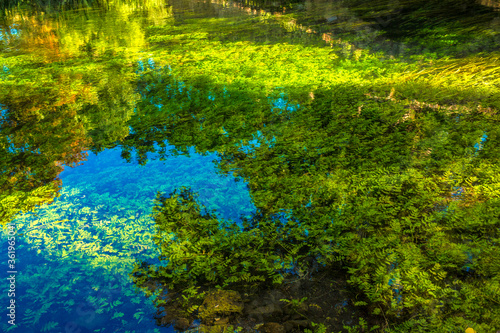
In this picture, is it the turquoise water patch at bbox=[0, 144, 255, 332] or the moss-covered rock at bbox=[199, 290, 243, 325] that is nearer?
the moss-covered rock at bbox=[199, 290, 243, 325]

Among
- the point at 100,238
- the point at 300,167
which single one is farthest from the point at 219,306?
the point at 300,167

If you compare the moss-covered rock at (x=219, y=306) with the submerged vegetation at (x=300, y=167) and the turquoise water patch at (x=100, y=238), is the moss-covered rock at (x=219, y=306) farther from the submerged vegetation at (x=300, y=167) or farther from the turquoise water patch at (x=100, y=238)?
the turquoise water patch at (x=100, y=238)

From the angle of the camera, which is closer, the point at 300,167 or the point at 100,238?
the point at 100,238

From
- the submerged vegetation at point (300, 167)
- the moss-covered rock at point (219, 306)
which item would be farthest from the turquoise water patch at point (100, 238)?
the moss-covered rock at point (219, 306)

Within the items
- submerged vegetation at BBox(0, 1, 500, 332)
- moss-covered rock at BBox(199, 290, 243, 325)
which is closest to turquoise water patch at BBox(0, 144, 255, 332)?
submerged vegetation at BBox(0, 1, 500, 332)

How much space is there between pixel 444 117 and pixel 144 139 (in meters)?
4.55

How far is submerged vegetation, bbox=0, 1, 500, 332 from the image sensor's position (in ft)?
8.65

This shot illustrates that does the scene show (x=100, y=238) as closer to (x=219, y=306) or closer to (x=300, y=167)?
(x=219, y=306)

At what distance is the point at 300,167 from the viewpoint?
4.12m

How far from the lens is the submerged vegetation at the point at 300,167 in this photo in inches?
104

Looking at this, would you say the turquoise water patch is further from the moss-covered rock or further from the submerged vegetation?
the moss-covered rock

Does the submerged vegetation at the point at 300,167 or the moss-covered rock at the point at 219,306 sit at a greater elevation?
the submerged vegetation at the point at 300,167

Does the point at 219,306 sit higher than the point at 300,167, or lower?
lower

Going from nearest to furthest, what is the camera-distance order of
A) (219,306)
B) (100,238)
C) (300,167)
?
(219,306)
(100,238)
(300,167)
